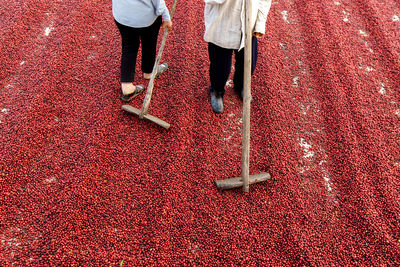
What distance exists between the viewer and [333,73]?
3.23 m

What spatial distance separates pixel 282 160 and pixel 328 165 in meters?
0.43

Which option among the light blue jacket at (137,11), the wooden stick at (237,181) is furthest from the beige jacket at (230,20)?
the wooden stick at (237,181)

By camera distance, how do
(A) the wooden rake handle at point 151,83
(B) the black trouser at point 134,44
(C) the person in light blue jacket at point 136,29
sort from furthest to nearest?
(A) the wooden rake handle at point 151,83
(B) the black trouser at point 134,44
(C) the person in light blue jacket at point 136,29

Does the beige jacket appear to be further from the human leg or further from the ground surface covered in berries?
the ground surface covered in berries

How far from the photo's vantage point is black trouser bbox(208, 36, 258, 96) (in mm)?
2455

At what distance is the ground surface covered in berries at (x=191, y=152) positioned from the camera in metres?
1.99

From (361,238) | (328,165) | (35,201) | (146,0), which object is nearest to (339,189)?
(328,165)

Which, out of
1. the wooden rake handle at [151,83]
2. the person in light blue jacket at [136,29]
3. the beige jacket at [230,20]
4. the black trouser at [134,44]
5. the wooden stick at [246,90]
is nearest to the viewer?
the wooden stick at [246,90]

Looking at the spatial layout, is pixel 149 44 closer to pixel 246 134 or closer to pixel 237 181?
pixel 246 134

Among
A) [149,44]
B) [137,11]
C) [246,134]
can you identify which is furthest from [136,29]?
[246,134]

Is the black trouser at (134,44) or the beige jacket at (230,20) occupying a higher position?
the beige jacket at (230,20)

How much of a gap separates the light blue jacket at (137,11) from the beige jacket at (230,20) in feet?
1.36

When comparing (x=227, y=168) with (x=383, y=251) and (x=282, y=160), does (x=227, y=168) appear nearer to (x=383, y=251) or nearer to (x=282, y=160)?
(x=282, y=160)

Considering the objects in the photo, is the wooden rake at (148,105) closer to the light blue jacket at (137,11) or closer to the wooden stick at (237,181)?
the light blue jacket at (137,11)
